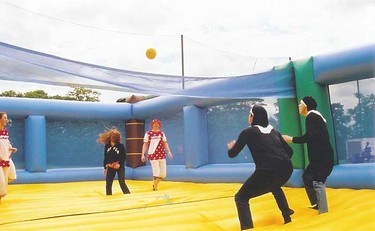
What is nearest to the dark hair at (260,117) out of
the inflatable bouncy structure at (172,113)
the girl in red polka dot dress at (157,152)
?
the inflatable bouncy structure at (172,113)

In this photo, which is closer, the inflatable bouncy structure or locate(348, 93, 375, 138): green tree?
the inflatable bouncy structure

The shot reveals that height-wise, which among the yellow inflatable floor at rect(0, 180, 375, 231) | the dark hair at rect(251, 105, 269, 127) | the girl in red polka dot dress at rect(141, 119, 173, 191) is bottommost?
the yellow inflatable floor at rect(0, 180, 375, 231)

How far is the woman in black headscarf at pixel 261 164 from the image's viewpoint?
2.92 m

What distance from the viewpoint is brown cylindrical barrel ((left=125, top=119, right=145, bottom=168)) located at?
859 centimetres

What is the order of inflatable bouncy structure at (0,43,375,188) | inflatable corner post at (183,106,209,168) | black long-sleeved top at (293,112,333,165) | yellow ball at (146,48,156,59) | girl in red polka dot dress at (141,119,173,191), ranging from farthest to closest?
inflatable corner post at (183,106,209,168), girl in red polka dot dress at (141,119,173,191), yellow ball at (146,48,156,59), inflatable bouncy structure at (0,43,375,188), black long-sleeved top at (293,112,333,165)

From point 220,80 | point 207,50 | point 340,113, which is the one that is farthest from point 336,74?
point 207,50

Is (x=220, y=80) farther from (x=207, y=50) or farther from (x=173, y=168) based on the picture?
(x=173, y=168)

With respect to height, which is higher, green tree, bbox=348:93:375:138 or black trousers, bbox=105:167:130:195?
green tree, bbox=348:93:375:138

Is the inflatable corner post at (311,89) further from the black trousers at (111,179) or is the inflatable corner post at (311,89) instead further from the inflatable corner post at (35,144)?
the inflatable corner post at (35,144)

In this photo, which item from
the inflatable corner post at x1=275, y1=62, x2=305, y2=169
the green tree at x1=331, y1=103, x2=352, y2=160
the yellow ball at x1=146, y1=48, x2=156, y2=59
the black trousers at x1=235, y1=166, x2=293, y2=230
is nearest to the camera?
the black trousers at x1=235, y1=166, x2=293, y2=230

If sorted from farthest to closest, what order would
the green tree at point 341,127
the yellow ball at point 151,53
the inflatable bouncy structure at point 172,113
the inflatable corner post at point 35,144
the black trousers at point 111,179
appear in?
the inflatable corner post at point 35,144 < the yellow ball at point 151,53 < the black trousers at point 111,179 < the green tree at point 341,127 < the inflatable bouncy structure at point 172,113

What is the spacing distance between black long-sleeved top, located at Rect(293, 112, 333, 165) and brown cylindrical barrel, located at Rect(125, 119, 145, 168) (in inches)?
218

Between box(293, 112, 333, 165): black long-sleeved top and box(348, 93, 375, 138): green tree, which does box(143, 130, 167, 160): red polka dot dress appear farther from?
box(293, 112, 333, 165): black long-sleeved top

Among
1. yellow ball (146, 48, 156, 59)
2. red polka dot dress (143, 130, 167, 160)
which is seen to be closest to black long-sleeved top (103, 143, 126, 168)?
red polka dot dress (143, 130, 167, 160)
